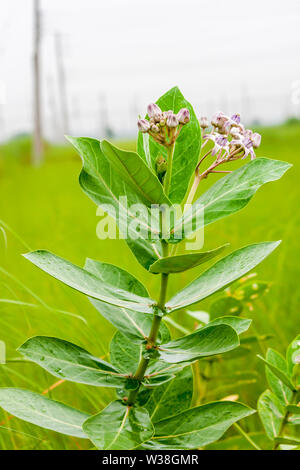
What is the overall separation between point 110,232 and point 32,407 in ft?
0.98

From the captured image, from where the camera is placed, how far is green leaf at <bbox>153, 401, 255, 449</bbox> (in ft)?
2.38

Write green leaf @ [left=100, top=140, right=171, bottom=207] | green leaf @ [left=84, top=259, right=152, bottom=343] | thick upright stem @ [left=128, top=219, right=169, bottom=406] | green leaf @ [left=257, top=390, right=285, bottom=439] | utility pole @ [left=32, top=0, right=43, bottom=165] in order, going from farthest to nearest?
1. utility pole @ [left=32, top=0, right=43, bottom=165]
2. green leaf @ [left=257, top=390, right=285, bottom=439]
3. green leaf @ [left=84, top=259, right=152, bottom=343]
4. thick upright stem @ [left=128, top=219, right=169, bottom=406]
5. green leaf @ [left=100, top=140, right=171, bottom=207]

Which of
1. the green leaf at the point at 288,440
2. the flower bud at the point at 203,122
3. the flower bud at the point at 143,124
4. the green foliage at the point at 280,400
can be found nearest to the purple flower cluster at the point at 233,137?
the flower bud at the point at 203,122

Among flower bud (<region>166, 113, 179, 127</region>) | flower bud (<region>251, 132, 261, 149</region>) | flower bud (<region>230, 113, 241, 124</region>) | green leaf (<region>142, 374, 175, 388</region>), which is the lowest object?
green leaf (<region>142, 374, 175, 388</region>)

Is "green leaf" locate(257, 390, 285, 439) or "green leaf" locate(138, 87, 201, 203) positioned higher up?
"green leaf" locate(138, 87, 201, 203)

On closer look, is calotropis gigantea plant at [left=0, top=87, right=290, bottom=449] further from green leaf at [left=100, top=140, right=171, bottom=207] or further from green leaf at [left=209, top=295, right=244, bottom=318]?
green leaf at [left=209, top=295, right=244, bottom=318]

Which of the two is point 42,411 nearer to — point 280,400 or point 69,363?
point 69,363

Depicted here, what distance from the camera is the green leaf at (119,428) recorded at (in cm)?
63

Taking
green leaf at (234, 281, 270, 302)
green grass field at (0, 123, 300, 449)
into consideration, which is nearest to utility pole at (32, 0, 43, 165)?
green grass field at (0, 123, 300, 449)

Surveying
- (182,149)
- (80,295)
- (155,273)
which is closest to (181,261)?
(155,273)

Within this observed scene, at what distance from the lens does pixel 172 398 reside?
87 cm

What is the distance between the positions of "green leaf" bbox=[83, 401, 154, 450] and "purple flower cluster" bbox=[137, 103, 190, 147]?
405 mm

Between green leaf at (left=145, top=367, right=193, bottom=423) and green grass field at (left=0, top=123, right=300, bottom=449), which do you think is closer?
green leaf at (left=145, top=367, right=193, bottom=423)

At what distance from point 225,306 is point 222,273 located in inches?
14.0
